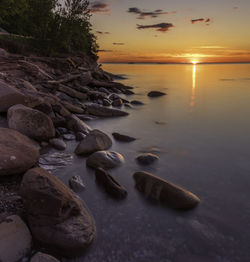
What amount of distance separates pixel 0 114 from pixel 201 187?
196 inches

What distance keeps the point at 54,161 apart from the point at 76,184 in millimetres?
1107

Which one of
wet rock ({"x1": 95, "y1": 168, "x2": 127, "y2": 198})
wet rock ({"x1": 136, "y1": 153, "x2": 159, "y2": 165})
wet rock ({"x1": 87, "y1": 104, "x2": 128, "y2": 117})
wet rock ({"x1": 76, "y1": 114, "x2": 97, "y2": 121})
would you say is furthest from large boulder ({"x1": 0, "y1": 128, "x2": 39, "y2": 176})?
wet rock ({"x1": 87, "y1": 104, "x2": 128, "y2": 117})

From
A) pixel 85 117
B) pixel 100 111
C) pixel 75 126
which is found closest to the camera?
pixel 75 126

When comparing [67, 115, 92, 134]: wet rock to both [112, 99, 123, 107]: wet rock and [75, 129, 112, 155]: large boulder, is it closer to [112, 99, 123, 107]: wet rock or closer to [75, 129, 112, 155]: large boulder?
[75, 129, 112, 155]: large boulder

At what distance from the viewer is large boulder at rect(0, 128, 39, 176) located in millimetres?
3393

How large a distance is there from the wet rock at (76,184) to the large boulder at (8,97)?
2.94m

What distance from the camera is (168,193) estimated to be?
3.38 m

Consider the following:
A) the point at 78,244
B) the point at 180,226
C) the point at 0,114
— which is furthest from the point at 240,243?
the point at 0,114

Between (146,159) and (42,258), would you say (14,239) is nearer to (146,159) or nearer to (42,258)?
(42,258)

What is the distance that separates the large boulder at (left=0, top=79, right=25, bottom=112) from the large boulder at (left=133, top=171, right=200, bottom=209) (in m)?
3.93

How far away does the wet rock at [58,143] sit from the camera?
527cm

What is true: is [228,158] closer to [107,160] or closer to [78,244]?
[107,160]

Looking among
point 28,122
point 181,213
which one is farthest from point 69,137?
point 181,213

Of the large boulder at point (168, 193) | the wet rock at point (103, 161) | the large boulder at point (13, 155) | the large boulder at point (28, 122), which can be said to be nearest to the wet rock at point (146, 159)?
the wet rock at point (103, 161)
